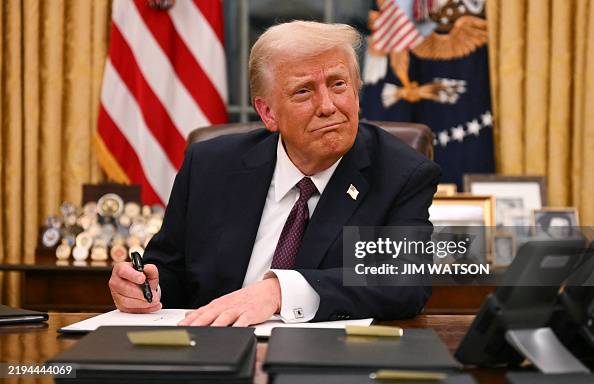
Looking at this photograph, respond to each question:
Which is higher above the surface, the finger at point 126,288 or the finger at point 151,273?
the finger at point 151,273

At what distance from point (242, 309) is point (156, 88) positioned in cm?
292

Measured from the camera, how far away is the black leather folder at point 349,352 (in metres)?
1.20

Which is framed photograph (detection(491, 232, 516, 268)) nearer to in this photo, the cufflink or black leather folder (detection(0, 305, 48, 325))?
the cufflink

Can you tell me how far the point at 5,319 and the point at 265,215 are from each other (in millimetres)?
848

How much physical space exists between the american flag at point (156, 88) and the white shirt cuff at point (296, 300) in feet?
8.63

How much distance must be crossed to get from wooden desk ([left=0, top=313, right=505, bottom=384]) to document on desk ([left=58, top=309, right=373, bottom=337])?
2.0 inches

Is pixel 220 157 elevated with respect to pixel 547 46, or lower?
lower

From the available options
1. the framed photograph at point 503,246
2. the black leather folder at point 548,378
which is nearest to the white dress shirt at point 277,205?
the black leather folder at point 548,378

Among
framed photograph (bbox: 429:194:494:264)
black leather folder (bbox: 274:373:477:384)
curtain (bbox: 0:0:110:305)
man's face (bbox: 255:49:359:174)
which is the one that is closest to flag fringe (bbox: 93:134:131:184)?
curtain (bbox: 0:0:110:305)

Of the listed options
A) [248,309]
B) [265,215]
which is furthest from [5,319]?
[265,215]

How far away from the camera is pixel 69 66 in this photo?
450 centimetres

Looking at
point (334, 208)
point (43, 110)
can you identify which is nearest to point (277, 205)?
point (334, 208)

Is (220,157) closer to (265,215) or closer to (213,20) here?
(265,215)

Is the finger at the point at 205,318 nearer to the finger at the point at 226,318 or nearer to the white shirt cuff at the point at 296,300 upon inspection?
the finger at the point at 226,318
